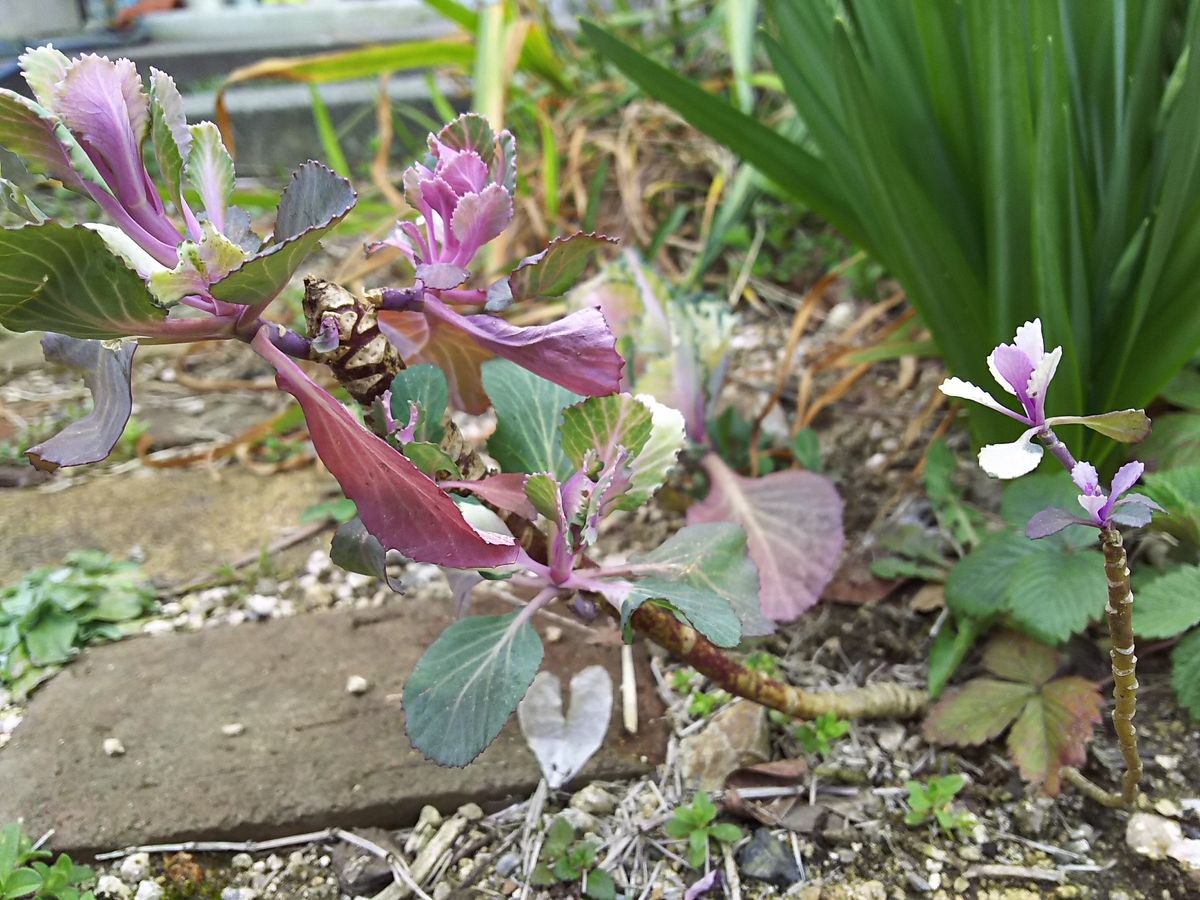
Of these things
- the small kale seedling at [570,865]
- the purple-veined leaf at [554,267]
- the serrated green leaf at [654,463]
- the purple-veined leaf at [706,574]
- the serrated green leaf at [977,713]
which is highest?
the purple-veined leaf at [554,267]

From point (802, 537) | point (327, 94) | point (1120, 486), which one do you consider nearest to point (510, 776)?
point (802, 537)

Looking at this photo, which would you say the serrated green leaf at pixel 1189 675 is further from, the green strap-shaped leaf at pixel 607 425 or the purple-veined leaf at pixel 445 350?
the purple-veined leaf at pixel 445 350

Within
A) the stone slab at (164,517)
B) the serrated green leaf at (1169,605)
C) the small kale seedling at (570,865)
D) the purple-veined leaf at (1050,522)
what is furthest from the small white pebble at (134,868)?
the serrated green leaf at (1169,605)

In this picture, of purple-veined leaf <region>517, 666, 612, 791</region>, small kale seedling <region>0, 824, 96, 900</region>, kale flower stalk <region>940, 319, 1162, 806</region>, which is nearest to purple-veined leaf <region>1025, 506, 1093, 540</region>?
kale flower stalk <region>940, 319, 1162, 806</region>

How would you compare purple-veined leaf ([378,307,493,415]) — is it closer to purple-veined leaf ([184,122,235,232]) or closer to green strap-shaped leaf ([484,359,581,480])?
green strap-shaped leaf ([484,359,581,480])

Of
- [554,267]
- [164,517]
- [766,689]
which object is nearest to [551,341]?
[554,267]

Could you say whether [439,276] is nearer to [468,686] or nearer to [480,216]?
[480,216]

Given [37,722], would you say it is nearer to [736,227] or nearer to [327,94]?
[736,227]
